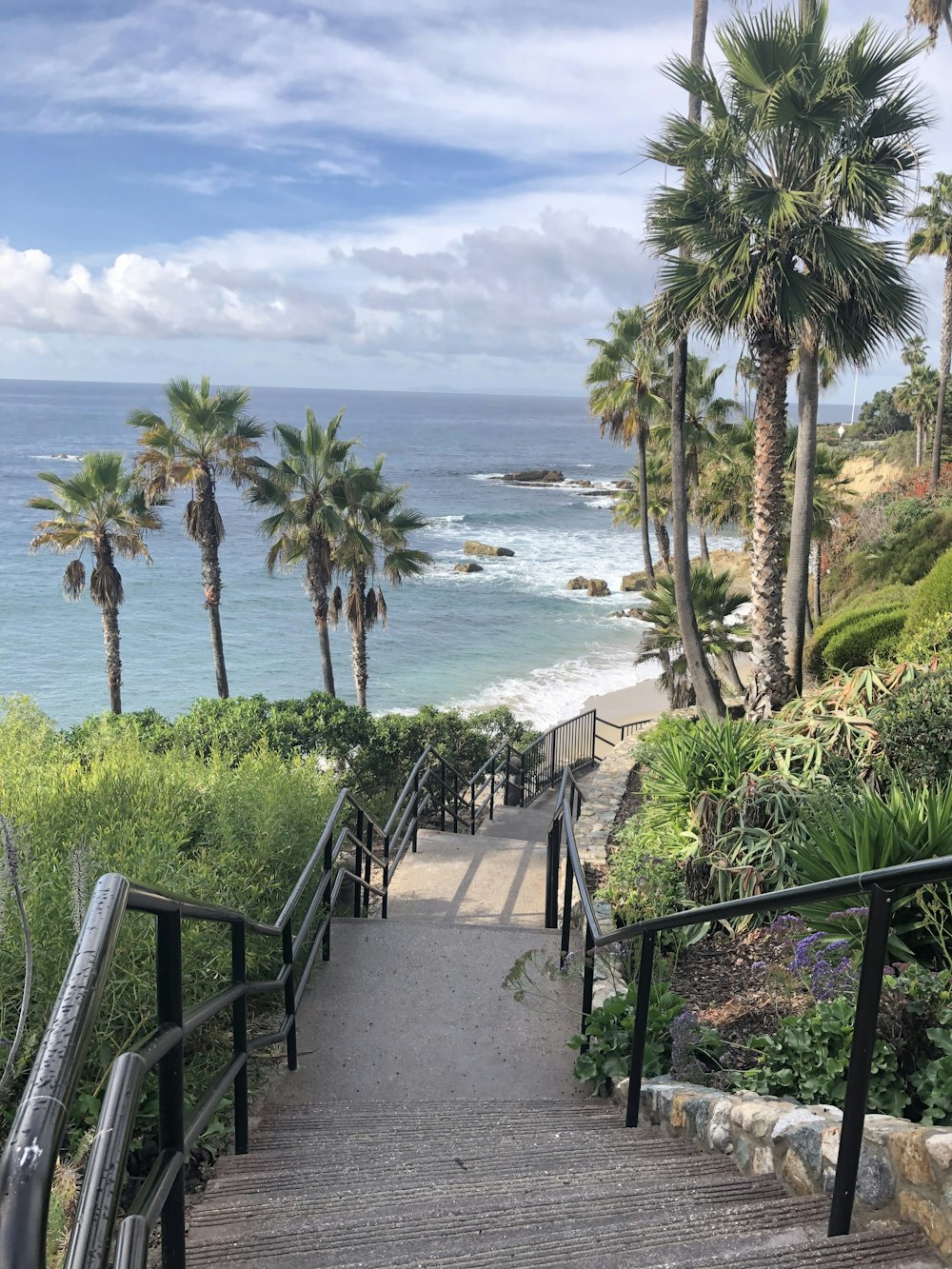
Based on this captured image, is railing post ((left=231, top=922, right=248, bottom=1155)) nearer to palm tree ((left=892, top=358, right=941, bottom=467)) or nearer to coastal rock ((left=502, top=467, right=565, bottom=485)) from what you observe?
palm tree ((left=892, top=358, right=941, bottom=467))

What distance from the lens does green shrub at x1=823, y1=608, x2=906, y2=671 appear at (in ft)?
49.4

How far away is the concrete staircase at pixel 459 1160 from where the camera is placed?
7.64 feet

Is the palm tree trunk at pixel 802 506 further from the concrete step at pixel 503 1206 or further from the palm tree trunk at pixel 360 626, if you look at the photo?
the palm tree trunk at pixel 360 626

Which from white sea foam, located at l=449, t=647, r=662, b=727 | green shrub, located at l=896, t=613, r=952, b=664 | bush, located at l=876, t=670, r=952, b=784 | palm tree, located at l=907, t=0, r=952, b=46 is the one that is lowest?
white sea foam, located at l=449, t=647, r=662, b=727

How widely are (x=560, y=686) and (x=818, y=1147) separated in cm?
3080

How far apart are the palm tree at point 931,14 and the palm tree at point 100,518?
2230 centimetres

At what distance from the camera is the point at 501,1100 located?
172 inches

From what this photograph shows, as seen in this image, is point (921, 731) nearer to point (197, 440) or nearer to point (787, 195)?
point (787, 195)

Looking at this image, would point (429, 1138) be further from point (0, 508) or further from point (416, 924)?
point (0, 508)

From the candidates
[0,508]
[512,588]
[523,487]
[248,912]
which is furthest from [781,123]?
[523,487]

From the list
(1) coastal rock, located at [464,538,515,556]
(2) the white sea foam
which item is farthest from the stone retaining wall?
(1) coastal rock, located at [464,538,515,556]

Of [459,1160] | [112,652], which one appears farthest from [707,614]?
[459,1160]

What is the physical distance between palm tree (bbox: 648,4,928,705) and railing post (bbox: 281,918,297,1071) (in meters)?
9.88

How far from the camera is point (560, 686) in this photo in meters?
33.3
